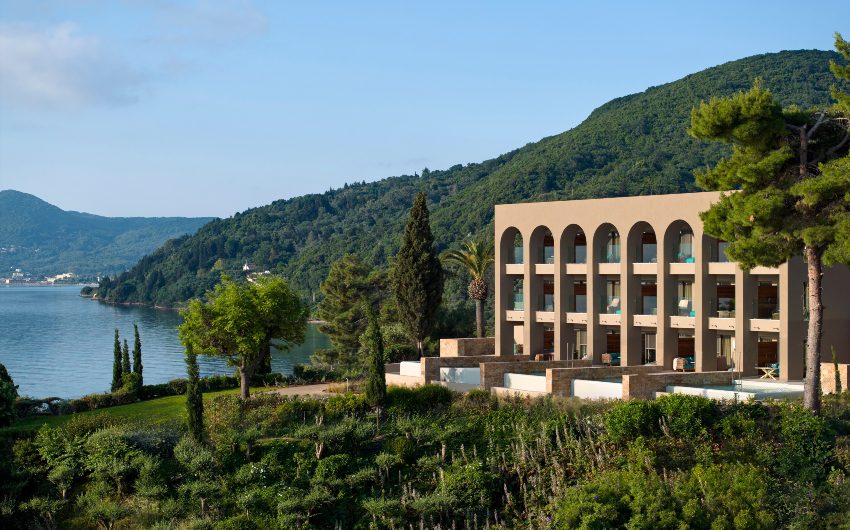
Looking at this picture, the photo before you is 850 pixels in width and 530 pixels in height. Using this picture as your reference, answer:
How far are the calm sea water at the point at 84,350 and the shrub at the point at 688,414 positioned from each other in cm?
2237

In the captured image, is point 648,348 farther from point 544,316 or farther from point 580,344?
point 544,316

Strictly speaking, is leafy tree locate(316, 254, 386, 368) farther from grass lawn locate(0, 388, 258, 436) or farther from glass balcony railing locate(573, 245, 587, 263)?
glass balcony railing locate(573, 245, 587, 263)

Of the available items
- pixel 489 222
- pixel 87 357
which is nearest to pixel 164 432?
pixel 87 357

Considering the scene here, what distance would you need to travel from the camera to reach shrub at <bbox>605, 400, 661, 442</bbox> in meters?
27.8

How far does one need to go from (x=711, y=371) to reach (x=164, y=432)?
18.8 m

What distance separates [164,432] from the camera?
31.3 metres

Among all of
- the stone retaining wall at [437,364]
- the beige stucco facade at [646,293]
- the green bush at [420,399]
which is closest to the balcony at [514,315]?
the beige stucco facade at [646,293]

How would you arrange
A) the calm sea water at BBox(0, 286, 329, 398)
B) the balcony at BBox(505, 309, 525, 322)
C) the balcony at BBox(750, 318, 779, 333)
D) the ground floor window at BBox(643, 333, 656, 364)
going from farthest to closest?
1. the calm sea water at BBox(0, 286, 329, 398)
2. the balcony at BBox(505, 309, 525, 322)
3. the ground floor window at BBox(643, 333, 656, 364)
4. the balcony at BBox(750, 318, 779, 333)

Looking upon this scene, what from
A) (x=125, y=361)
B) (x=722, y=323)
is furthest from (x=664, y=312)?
(x=125, y=361)

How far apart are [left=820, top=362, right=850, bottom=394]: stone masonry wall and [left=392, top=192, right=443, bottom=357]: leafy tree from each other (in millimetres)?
19047

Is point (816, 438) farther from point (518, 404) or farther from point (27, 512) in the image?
point (27, 512)

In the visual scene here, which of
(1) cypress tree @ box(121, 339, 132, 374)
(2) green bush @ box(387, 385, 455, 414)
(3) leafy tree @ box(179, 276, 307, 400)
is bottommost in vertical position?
(2) green bush @ box(387, 385, 455, 414)

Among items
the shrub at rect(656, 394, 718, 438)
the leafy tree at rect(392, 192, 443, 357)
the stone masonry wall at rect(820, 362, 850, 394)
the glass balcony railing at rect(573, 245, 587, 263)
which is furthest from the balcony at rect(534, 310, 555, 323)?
the shrub at rect(656, 394, 718, 438)

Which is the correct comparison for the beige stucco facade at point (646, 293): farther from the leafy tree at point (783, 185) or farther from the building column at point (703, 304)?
the leafy tree at point (783, 185)
